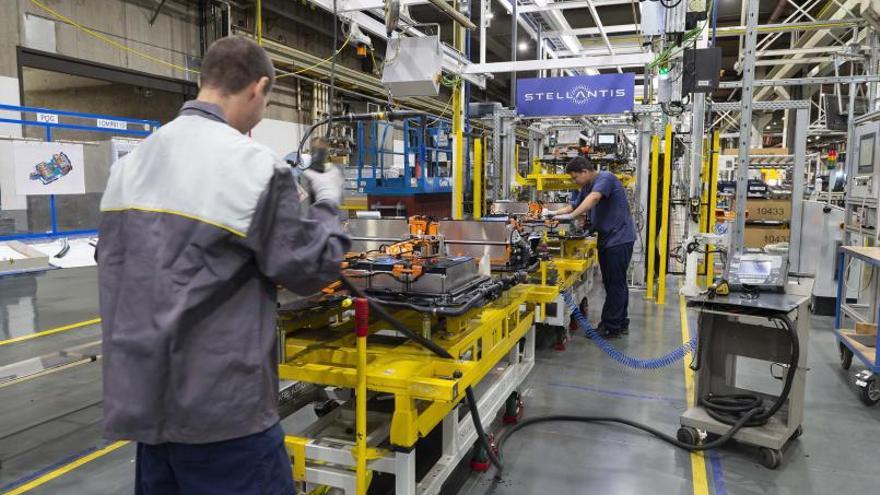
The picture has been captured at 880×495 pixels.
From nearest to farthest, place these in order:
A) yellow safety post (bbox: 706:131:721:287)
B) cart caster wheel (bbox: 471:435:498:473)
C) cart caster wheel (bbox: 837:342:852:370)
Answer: cart caster wheel (bbox: 471:435:498:473)
cart caster wheel (bbox: 837:342:852:370)
yellow safety post (bbox: 706:131:721:287)

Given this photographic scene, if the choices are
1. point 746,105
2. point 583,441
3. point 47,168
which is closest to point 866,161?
point 746,105

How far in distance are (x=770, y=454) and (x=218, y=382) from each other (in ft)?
9.78

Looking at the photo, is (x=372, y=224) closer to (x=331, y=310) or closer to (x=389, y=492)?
(x=331, y=310)

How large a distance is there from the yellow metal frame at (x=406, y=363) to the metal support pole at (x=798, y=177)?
3.42 meters

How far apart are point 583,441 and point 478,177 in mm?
5120

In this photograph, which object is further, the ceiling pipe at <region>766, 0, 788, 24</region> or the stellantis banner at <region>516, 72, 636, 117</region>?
the ceiling pipe at <region>766, 0, 788, 24</region>

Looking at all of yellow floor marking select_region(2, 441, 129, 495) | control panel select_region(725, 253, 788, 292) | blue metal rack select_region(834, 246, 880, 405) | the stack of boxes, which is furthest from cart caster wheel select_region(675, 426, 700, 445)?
the stack of boxes

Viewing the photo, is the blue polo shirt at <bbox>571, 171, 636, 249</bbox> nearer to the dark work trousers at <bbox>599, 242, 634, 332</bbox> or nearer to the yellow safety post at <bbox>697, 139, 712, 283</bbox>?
the dark work trousers at <bbox>599, 242, 634, 332</bbox>

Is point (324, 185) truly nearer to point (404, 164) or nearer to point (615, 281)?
point (615, 281)

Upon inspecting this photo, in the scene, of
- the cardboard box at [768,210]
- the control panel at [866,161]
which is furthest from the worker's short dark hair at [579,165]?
the cardboard box at [768,210]

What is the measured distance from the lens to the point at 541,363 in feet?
15.9

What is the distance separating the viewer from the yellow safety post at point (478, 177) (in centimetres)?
789

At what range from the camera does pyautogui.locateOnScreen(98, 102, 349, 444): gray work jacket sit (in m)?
1.32

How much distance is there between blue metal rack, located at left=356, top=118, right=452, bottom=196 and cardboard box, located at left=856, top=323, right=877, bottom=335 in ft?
18.4
